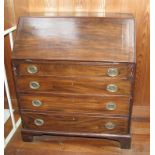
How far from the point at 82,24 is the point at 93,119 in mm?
728

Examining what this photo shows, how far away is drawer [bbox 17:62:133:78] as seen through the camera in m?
1.66

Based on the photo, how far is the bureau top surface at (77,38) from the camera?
167cm

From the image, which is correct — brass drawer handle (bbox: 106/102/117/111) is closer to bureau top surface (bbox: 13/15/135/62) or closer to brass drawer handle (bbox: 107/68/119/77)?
brass drawer handle (bbox: 107/68/119/77)

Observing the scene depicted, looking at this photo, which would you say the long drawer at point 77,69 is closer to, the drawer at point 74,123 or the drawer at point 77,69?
the drawer at point 77,69

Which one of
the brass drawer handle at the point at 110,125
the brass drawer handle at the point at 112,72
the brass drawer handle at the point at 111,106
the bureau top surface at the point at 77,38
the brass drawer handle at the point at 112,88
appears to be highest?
the bureau top surface at the point at 77,38

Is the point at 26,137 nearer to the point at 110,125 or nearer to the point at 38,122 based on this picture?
the point at 38,122

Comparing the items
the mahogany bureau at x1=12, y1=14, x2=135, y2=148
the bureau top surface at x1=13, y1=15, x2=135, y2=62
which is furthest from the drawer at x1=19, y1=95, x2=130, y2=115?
the bureau top surface at x1=13, y1=15, x2=135, y2=62

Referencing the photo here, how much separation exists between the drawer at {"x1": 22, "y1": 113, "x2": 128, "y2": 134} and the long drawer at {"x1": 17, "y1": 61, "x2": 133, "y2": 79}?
370 millimetres

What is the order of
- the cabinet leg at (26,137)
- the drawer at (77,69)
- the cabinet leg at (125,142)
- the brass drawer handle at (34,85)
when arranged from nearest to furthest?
the drawer at (77,69)
the brass drawer handle at (34,85)
the cabinet leg at (125,142)
the cabinet leg at (26,137)

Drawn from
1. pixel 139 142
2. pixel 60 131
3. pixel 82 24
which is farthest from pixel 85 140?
pixel 82 24

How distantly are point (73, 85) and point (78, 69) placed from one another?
0.44 feet

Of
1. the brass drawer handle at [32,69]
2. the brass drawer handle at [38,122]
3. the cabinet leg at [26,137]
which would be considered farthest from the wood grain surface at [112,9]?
the cabinet leg at [26,137]
